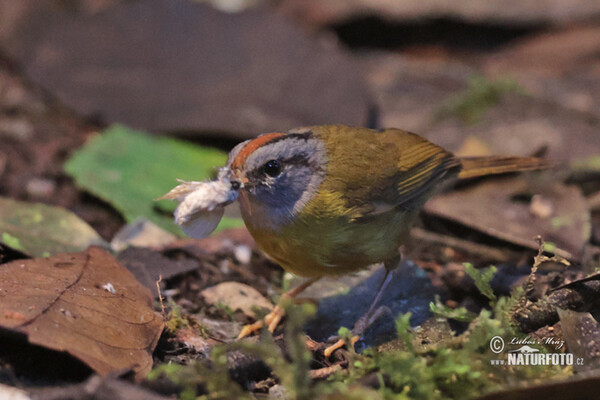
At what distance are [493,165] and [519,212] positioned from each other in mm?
627

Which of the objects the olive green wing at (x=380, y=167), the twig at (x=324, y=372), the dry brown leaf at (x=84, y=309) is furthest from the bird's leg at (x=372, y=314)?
the dry brown leaf at (x=84, y=309)

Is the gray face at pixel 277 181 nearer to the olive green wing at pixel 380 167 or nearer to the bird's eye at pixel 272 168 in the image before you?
the bird's eye at pixel 272 168

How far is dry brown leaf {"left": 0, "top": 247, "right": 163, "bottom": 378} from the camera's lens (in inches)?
99.5

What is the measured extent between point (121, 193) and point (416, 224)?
2319mm

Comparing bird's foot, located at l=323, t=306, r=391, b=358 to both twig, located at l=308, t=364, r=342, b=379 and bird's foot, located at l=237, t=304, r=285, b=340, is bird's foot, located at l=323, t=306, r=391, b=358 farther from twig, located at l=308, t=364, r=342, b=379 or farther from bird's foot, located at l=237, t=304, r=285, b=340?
bird's foot, located at l=237, t=304, r=285, b=340

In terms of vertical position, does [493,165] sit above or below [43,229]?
above

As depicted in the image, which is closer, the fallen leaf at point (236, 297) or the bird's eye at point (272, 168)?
the bird's eye at point (272, 168)

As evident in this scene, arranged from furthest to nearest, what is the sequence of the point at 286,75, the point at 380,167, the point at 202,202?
the point at 286,75 → the point at 380,167 → the point at 202,202

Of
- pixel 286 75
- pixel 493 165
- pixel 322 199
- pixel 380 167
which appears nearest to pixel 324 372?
pixel 322 199

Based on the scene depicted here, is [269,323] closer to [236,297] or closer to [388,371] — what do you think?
[236,297]

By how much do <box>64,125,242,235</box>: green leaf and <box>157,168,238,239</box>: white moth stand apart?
1320mm

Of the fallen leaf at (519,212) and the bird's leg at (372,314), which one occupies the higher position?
the fallen leaf at (519,212)

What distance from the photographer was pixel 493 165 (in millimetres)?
4395

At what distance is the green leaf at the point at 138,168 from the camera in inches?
189
